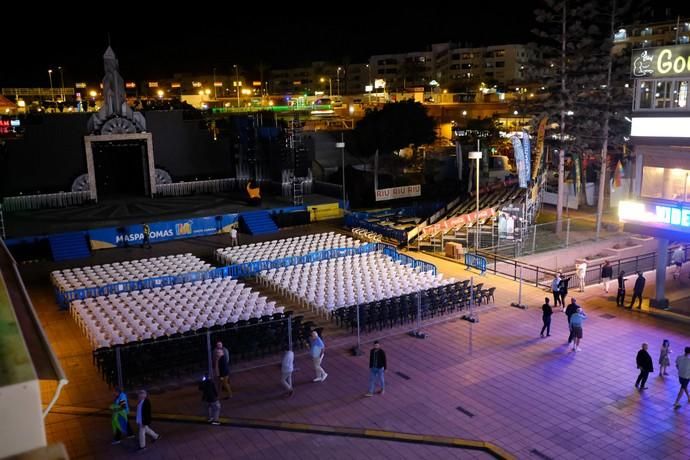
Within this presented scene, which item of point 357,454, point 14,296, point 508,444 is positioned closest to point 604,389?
point 508,444

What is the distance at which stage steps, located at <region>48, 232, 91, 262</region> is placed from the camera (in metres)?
31.6

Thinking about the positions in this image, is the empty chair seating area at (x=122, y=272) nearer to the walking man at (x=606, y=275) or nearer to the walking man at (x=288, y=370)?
the walking man at (x=288, y=370)

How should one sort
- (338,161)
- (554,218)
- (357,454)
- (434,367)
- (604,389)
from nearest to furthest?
(357,454)
(604,389)
(434,367)
(554,218)
(338,161)

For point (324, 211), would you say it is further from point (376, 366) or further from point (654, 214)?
point (376, 366)

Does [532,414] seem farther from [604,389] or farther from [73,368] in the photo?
[73,368]

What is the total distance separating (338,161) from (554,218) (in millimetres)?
26936

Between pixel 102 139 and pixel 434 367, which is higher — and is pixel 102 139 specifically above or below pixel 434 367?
above

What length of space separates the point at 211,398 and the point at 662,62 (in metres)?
18.5

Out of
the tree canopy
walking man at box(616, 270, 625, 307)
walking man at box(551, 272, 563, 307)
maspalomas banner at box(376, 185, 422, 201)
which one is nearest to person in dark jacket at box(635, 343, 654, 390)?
walking man at box(551, 272, 563, 307)

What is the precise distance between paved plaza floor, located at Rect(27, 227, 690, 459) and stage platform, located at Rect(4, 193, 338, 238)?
1567cm

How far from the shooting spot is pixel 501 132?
79125 millimetres

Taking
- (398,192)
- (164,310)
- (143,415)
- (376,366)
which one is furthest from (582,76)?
(143,415)

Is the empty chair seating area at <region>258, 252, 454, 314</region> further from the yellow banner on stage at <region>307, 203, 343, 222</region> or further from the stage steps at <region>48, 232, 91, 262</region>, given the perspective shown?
the yellow banner on stage at <region>307, 203, 343, 222</region>

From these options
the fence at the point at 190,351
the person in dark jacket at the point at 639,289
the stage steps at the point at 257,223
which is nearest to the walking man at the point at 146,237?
the stage steps at the point at 257,223
